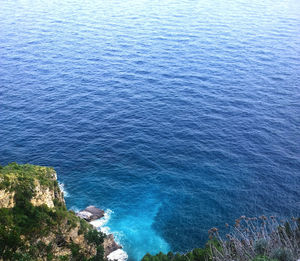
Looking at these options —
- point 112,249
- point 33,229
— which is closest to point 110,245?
point 112,249

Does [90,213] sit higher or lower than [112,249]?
higher

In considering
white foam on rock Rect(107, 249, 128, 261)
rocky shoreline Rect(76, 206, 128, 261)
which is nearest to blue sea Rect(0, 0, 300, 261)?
white foam on rock Rect(107, 249, 128, 261)

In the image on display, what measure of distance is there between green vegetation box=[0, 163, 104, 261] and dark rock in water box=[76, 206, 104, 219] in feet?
57.1

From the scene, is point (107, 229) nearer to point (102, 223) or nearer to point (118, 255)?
point (102, 223)

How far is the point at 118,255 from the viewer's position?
7231 cm

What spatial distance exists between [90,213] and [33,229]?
1193 inches

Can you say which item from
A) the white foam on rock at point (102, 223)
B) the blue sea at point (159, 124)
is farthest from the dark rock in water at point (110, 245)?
the white foam on rock at point (102, 223)

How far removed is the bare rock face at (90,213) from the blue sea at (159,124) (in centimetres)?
276

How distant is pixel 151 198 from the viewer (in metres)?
86.9

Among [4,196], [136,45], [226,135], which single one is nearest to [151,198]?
[226,135]

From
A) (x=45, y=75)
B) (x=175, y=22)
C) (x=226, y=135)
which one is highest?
(x=175, y=22)

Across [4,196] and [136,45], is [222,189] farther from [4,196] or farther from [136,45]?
[136,45]

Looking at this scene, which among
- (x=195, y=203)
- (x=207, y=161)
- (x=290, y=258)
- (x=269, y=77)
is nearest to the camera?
(x=290, y=258)

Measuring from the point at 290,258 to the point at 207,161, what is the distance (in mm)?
58637
